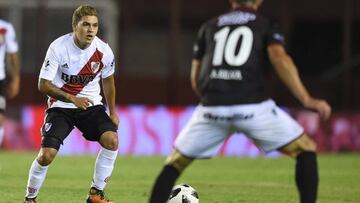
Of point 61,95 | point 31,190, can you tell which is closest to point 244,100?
point 61,95

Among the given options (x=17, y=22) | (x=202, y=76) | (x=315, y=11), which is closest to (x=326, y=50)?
(x=315, y=11)

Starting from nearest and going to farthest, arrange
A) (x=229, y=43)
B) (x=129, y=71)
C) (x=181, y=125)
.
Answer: (x=229, y=43) < (x=181, y=125) < (x=129, y=71)

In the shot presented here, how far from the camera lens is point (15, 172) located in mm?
14430

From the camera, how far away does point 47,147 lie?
368 inches

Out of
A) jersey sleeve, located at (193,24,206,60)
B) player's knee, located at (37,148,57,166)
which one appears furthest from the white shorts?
player's knee, located at (37,148,57,166)

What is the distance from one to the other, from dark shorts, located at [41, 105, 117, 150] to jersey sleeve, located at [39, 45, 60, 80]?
1.42 feet

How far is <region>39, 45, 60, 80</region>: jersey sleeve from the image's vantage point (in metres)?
9.36

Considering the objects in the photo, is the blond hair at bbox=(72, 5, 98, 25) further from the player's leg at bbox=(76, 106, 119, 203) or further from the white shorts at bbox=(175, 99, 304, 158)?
the white shorts at bbox=(175, 99, 304, 158)

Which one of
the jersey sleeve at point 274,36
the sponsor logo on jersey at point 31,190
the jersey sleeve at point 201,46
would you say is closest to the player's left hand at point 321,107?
the jersey sleeve at point 274,36

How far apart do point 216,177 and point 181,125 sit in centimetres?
616

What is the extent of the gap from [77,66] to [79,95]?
0.99 ft

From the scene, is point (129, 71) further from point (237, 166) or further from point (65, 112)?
point (65, 112)

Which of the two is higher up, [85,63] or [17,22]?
[85,63]

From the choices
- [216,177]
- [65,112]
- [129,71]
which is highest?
[65,112]
